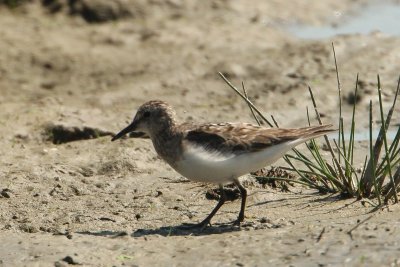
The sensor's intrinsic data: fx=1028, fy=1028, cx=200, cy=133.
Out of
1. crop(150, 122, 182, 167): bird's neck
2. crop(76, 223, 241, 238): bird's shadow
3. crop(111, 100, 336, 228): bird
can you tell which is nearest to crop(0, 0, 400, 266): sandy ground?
crop(76, 223, 241, 238): bird's shadow

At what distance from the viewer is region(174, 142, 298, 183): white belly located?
7777 millimetres

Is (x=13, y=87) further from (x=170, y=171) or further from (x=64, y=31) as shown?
(x=170, y=171)

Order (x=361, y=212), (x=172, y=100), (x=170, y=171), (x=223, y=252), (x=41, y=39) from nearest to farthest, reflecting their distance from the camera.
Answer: (x=223, y=252) < (x=361, y=212) < (x=170, y=171) < (x=172, y=100) < (x=41, y=39)

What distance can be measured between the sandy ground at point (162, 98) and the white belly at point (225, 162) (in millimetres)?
427

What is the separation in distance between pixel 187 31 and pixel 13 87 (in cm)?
275

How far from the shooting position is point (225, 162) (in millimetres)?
7793

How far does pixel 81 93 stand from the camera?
12.1 metres

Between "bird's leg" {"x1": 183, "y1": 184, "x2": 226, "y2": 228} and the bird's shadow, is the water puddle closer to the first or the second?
"bird's leg" {"x1": 183, "y1": 184, "x2": 226, "y2": 228}

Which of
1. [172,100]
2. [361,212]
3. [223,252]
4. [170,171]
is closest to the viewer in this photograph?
[223,252]

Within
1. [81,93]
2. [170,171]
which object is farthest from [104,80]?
[170,171]

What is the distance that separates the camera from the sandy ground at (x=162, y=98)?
7.26 meters

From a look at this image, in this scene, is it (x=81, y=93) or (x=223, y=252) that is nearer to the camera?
(x=223, y=252)

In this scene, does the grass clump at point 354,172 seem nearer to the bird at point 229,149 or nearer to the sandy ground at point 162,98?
the sandy ground at point 162,98

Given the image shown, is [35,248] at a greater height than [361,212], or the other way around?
[361,212]
